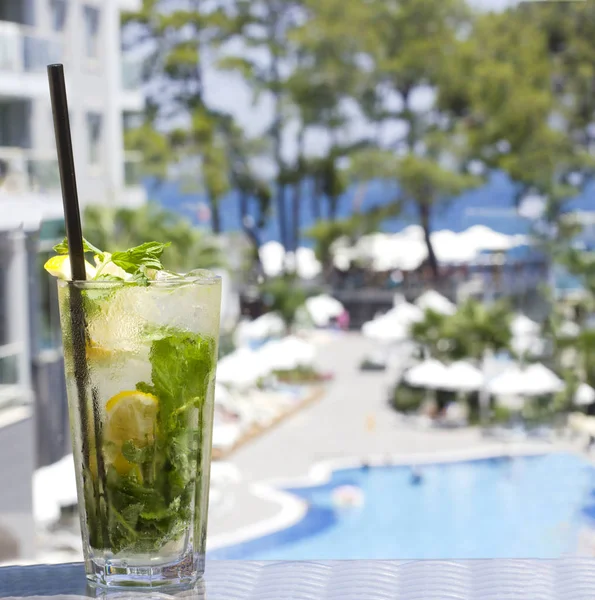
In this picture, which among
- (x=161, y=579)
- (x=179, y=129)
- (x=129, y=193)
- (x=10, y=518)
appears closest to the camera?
(x=161, y=579)

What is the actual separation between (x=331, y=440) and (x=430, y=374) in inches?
54.0

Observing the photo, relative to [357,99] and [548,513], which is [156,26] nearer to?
[357,99]

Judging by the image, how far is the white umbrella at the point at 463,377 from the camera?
1191 cm

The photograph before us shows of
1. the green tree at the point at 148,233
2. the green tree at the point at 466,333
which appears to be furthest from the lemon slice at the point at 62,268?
the green tree at the point at 148,233

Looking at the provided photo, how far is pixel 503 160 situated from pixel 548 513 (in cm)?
896

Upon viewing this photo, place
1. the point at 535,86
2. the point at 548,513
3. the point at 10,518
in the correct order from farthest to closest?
the point at 535,86, the point at 548,513, the point at 10,518

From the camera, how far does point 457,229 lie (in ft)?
57.9

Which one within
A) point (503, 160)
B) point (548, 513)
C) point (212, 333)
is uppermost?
point (503, 160)

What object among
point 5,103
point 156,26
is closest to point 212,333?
point 5,103

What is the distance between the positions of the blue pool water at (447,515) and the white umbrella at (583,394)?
5.22 ft

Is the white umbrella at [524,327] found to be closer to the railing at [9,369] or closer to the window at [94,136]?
the window at [94,136]

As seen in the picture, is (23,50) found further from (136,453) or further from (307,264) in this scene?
(136,453)

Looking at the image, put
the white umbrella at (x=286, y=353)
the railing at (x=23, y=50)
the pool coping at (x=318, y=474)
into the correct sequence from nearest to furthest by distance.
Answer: the pool coping at (x=318, y=474) → the railing at (x=23, y=50) → the white umbrella at (x=286, y=353)

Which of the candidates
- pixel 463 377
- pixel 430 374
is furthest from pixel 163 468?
pixel 463 377
